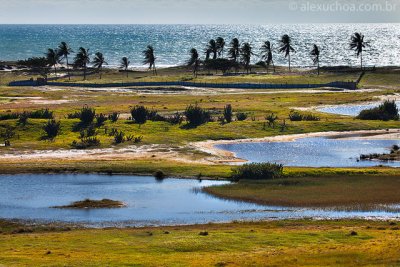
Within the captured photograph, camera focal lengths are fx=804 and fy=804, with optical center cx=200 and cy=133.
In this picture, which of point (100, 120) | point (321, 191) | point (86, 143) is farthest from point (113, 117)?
point (321, 191)

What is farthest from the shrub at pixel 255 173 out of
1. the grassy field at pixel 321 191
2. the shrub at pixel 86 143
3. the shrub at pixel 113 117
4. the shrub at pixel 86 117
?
the shrub at pixel 113 117

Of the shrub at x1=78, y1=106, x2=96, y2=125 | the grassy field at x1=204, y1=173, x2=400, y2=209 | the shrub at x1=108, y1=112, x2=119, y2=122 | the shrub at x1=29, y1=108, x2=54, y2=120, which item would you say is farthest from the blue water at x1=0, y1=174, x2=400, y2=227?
the shrub at x1=29, y1=108, x2=54, y2=120

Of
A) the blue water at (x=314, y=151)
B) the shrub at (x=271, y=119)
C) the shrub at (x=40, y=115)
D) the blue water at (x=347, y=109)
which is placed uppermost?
the shrub at (x=40, y=115)

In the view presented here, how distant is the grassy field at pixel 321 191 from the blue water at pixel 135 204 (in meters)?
1.82

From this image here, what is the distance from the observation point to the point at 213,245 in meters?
48.0

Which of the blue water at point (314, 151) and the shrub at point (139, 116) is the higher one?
the shrub at point (139, 116)

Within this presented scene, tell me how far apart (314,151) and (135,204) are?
109ft

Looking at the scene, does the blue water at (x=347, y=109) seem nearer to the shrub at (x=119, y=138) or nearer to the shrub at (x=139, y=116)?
the shrub at (x=139, y=116)

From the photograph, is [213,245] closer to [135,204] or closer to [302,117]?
[135,204]

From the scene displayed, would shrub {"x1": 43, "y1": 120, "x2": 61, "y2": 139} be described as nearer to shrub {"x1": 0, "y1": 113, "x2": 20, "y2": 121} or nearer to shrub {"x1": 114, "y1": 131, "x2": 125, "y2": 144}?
shrub {"x1": 0, "y1": 113, "x2": 20, "y2": 121}

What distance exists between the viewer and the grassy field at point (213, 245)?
43281 mm

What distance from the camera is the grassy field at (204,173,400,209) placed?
211 feet

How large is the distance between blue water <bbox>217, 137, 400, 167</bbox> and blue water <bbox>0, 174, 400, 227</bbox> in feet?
48.8

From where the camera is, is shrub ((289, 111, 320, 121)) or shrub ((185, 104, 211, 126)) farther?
shrub ((289, 111, 320, 121))
